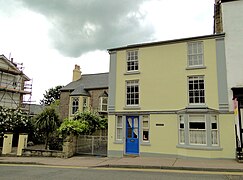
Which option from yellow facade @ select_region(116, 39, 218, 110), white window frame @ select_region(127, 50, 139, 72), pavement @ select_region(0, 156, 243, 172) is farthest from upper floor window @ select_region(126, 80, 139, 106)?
pavement @ select_region(0, 156, 243, 172)

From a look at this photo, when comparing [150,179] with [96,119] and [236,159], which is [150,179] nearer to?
[236,159]

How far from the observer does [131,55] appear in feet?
58.4

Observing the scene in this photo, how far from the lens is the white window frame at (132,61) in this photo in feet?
57.5

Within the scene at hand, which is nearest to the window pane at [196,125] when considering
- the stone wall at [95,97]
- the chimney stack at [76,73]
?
the stone wall at [95,97]

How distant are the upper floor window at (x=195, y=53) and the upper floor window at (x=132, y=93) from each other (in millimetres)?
4362

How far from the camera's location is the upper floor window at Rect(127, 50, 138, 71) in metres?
17.5

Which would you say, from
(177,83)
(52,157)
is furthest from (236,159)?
(52,157)

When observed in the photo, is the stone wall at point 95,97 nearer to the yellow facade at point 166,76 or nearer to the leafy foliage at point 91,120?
the leafy foliage at point 91,120

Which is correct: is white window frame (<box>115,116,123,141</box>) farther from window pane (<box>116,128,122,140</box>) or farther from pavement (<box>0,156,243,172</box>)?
pavement (<box>0,156,243,172</box>)

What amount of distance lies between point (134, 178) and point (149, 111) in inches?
287

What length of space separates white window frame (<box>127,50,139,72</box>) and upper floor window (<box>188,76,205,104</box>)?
4.42 meters

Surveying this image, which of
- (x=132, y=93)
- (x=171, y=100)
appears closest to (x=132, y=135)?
(x=132, y=93)

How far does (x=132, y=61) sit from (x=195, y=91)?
5518mm

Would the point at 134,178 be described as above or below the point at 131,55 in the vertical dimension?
below
